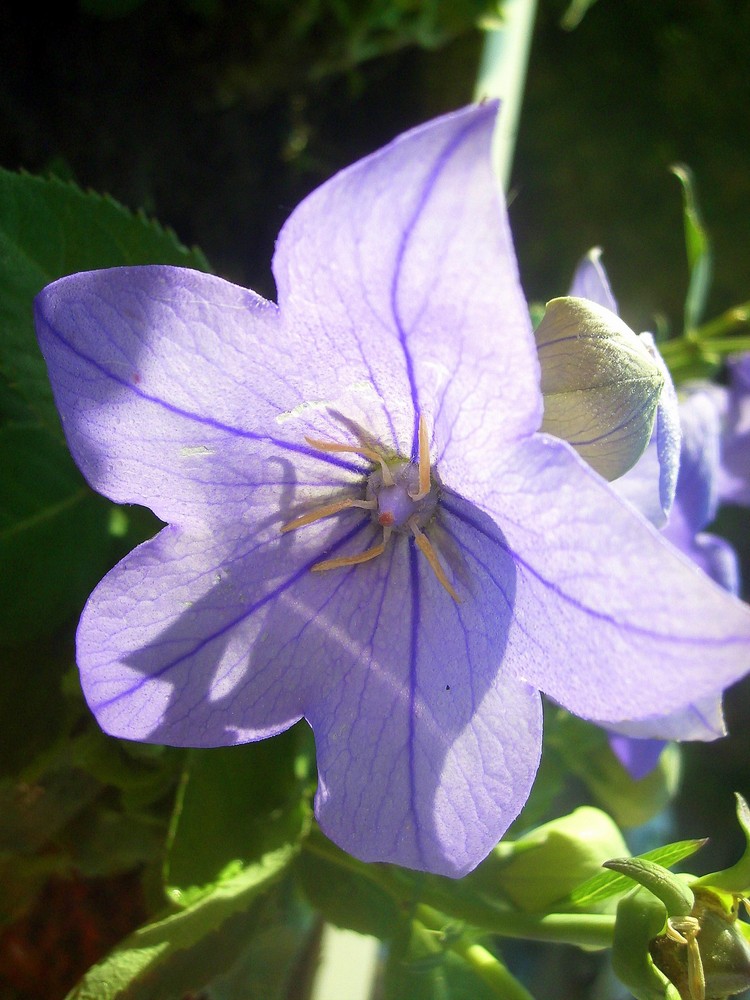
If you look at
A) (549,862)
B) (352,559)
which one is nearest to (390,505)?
(352,559)

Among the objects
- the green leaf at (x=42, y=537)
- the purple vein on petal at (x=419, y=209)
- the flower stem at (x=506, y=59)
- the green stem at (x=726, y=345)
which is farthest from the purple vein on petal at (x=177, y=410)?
the flower stem at (x=506, y=59)

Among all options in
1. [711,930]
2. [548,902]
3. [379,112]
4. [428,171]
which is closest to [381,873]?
[548,902]

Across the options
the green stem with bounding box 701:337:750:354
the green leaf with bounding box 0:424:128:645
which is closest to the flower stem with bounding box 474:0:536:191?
the green stem with bounding box 701:337:750:354

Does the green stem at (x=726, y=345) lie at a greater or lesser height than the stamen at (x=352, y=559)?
greater

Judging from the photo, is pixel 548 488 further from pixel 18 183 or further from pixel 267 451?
pixel 18 183

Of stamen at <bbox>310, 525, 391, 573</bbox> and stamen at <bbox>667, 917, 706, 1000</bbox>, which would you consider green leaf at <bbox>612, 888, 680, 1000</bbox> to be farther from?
stamen at <bbox>310, 525, 391, 573</bbox>

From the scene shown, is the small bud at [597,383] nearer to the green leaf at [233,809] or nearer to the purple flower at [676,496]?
the purple flower at [676,496]

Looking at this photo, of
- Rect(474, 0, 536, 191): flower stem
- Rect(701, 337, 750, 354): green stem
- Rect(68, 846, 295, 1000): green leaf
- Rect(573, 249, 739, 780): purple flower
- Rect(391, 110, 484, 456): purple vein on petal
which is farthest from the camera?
Rect(474, 0, 536, 191): flower stem
